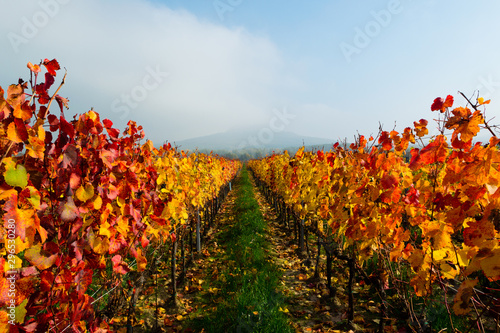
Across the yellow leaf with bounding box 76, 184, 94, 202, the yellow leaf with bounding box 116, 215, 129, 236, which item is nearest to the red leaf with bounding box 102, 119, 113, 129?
the yellow leaf with bounding box 76, 184, 94, 202

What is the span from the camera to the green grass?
2867mm

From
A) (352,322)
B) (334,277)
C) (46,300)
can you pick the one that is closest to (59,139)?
(46,300)

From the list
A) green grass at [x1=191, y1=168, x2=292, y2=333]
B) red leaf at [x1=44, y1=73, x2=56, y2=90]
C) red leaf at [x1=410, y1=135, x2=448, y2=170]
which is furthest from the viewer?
green grass at [x1=191, y1=168, x2=292, y2=333]

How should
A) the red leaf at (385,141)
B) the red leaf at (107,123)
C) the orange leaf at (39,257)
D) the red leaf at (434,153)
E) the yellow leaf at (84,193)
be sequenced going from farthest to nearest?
the red leaf at (385,141) → the red leaf at (107,123) → the red leaf at (434,153) → the yellow leaf at (84,193) → the orange leaf at (39,257)

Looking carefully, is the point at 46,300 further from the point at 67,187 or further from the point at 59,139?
the point at 59,139

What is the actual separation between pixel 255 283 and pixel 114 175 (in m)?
2.96

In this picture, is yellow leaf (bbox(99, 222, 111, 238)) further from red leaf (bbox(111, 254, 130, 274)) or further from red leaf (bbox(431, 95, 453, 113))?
red leaf (bbox(431, 95, 453, 113))

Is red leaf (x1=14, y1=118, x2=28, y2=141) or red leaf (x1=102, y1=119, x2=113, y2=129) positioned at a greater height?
red leaf (x1=102, y1=119, x2=113, y2=129)

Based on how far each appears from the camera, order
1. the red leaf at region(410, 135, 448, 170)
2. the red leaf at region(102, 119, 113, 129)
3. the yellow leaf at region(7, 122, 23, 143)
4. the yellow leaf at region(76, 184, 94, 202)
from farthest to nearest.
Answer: the red leaf at region(102, 119, 113, 129) < the red leaf at region(410, 135, 448, 170) < the yellow leaf at region(76, 184, 94, 202) < the yellow leaf at region(7, 122, 23, 143)

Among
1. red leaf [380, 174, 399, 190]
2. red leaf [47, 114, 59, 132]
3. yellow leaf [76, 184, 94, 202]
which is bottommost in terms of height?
red leaf [380, 174, 399, 190]

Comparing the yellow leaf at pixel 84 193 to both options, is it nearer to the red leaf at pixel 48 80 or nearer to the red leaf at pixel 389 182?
the red leaf at pixel 48 80

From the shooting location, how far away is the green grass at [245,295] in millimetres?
Result: 2867

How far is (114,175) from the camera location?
5.42 ft

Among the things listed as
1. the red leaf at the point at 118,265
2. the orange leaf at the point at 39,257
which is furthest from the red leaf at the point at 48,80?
the red leaf at the point at 118,265
